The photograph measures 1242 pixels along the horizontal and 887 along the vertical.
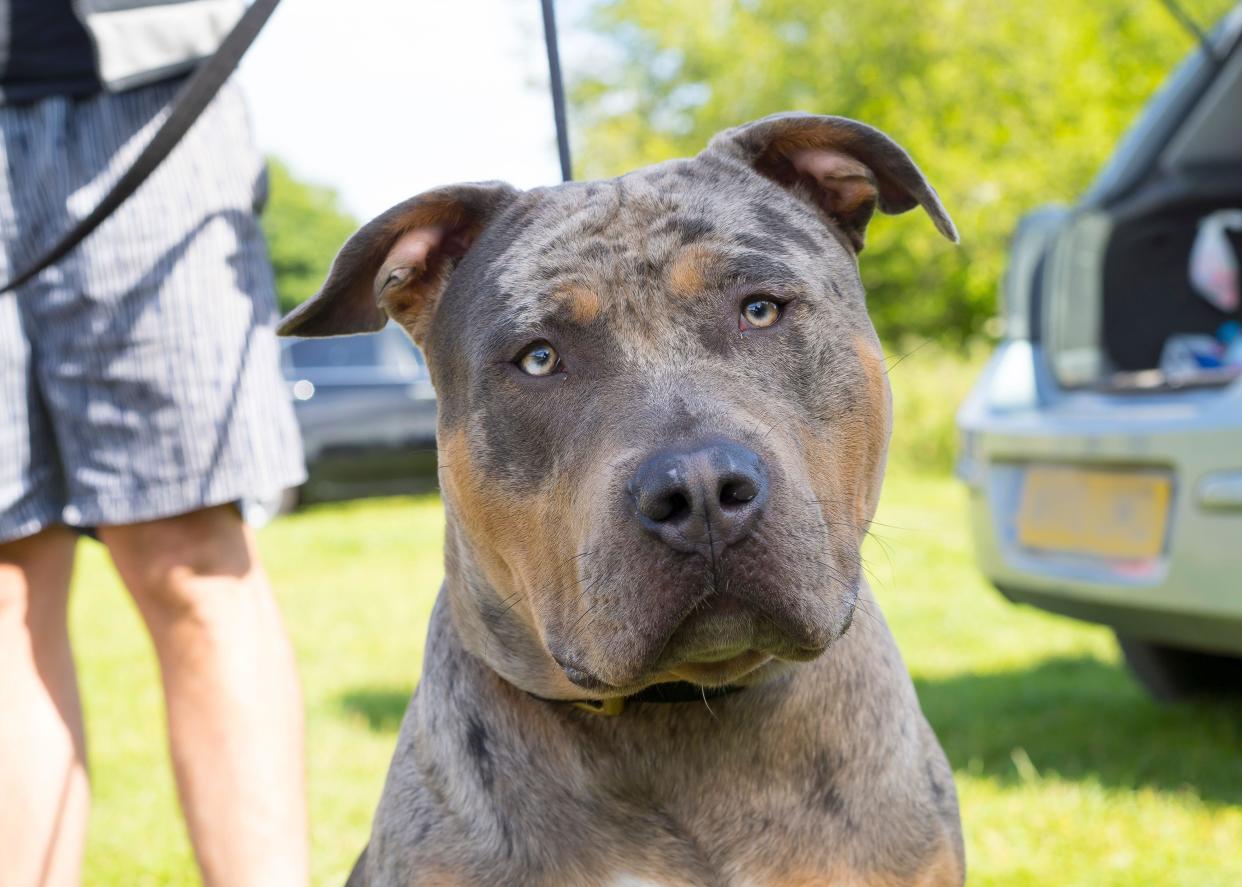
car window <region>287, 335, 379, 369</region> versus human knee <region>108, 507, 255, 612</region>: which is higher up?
human knee <region>108, 507, 255, 612</region>

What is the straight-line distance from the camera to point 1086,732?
5094 mm

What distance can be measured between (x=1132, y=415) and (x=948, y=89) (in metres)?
26.3

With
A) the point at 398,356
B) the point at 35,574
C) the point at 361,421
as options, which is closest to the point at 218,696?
the point at 35,574

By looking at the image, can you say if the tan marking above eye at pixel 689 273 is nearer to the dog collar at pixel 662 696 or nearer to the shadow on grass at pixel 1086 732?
the dog collar at pixel 662 696

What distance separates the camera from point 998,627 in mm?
7328

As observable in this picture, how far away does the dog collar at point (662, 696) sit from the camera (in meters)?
2.26

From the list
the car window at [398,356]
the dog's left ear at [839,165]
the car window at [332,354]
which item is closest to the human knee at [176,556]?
the dog's left ear at [839,165]

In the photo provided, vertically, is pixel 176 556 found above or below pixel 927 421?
above

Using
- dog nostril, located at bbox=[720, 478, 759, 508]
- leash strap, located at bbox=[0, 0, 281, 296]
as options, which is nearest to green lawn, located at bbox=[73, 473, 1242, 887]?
dog nostril, located at bbox=[720, 478, 759, 508]

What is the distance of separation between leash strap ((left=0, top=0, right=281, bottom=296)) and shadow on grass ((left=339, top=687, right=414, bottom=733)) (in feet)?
10.9

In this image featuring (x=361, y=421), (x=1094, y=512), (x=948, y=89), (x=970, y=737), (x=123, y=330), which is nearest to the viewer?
(x=123, y=330)

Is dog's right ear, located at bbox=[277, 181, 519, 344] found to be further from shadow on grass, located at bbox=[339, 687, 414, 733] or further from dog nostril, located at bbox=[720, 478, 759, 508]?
shadow on grass, located at bbox=[339, 687, 414, 733]

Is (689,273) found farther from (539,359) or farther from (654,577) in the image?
(654,577)

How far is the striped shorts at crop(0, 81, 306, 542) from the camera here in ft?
8.89
